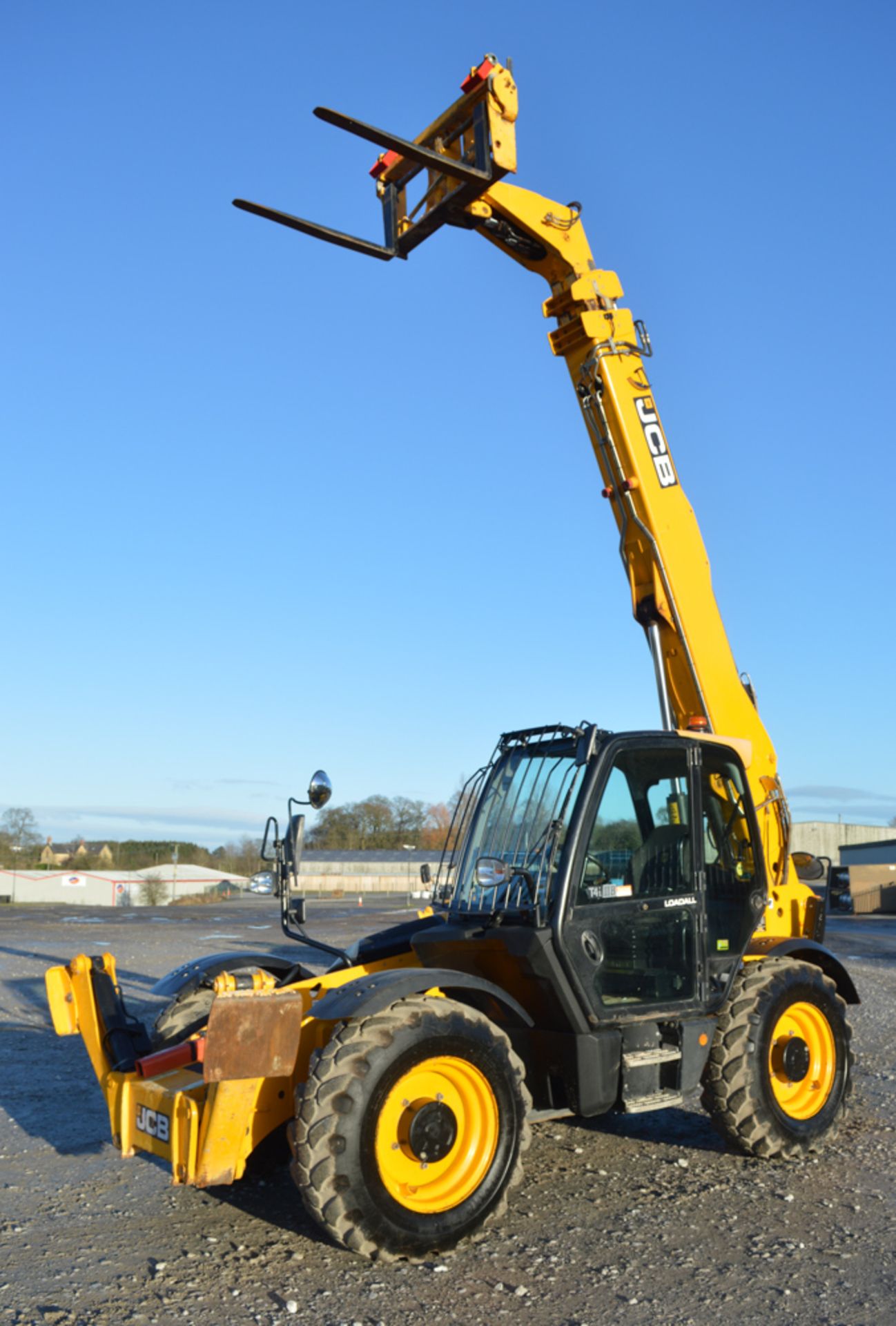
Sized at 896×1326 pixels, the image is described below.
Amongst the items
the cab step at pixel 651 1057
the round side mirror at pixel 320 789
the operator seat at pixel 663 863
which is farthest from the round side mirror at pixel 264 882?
the cab step at pixel 651 1057

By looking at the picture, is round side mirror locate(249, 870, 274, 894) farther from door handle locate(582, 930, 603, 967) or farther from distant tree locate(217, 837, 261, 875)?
distant tree locate(217, 837, 261, 875)

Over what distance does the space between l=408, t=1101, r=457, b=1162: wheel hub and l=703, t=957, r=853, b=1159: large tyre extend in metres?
1.92

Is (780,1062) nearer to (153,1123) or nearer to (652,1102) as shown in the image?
(652,1102)

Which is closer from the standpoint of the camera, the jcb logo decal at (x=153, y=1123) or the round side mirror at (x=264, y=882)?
the jcb logo decal at (x=153, y=1123)

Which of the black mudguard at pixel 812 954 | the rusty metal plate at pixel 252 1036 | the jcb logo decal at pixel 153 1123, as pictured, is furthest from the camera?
the black mudguard at pixel 812 954

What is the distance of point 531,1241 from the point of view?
504cm

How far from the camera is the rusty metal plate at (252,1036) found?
4.52 metres

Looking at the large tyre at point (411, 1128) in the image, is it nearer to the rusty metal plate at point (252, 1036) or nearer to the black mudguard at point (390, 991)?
the black mudguard at point (390, 991)

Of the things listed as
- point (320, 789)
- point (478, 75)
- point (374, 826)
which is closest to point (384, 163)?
point (478, 75)

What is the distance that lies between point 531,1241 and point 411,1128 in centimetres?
84

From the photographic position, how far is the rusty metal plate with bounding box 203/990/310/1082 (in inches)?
178

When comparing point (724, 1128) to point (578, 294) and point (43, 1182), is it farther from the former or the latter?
point (578, 294)

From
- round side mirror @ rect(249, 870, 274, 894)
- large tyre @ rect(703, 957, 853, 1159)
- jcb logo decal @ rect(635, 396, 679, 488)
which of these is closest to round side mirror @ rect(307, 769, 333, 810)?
round side mirror @ rect(249, 870, 274, 894)

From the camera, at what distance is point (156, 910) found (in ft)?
126
